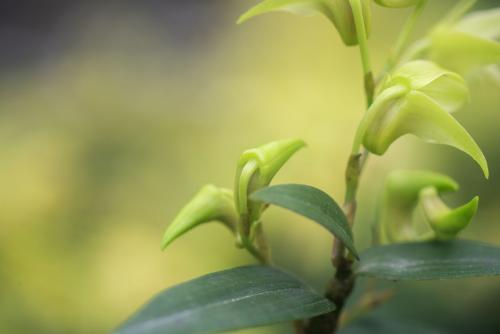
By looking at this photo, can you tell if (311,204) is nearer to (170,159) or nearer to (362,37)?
(362,37)

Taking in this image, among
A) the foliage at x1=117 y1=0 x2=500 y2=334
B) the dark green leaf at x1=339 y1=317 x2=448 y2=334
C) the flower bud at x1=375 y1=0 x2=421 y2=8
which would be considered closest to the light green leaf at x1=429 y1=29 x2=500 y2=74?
the foliage at x1=117 y1=0 x2=500 y2=334

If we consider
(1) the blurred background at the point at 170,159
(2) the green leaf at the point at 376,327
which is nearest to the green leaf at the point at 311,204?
(2) the green leaf at the point at 376,327

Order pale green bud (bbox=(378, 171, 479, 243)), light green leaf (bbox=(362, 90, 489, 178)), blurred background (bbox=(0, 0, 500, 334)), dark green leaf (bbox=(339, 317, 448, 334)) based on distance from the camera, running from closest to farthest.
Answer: light green leaf (bbox=(362, 90, 489, 178)), pale green bud (bbox=(378, 171, 479, 243)), dark green leaf (bbox=(339, 317, 448, 334)), blurred background (bbox=(0, 0, 500, 334))

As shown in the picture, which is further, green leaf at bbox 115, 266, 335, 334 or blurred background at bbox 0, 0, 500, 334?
blurred background at bbox 0, 0, 500, 334

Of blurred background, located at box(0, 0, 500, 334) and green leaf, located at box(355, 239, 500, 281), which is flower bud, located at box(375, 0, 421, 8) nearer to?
green leaf, located at box(355, 239, 500, 281)

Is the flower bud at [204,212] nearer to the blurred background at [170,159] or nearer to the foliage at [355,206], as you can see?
the foliage at [355,206]

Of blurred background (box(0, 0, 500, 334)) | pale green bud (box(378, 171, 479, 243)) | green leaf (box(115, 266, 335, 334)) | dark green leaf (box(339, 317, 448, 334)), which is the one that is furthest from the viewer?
blurred background (box(0, 0, 500, 334))

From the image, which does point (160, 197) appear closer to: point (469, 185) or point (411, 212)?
point (469, 185)

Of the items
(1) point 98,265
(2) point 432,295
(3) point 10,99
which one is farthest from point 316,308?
(3) point 10,99

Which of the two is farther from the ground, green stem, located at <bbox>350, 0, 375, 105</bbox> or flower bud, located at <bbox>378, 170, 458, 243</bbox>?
green stem, located at <bbox>350, 0, 375, 105</bbox>
